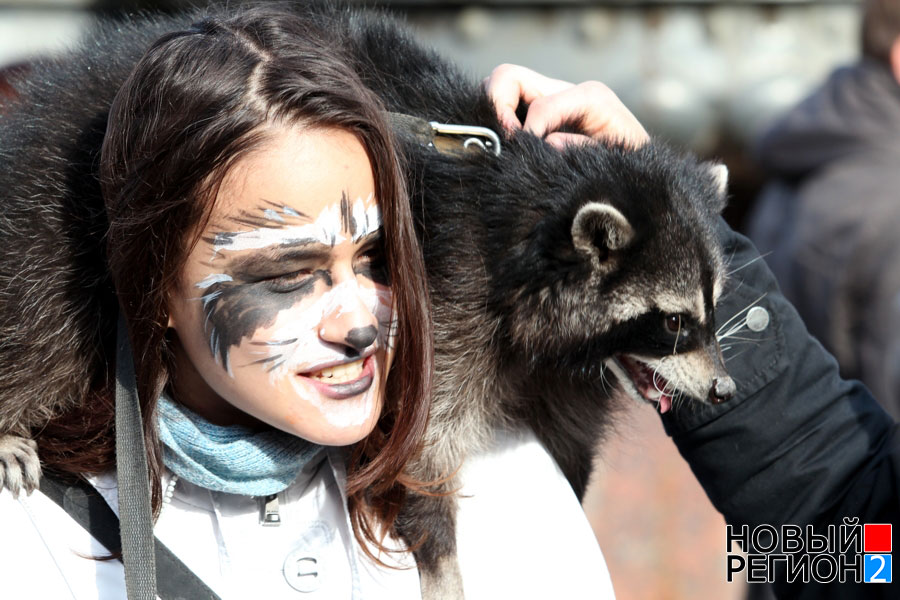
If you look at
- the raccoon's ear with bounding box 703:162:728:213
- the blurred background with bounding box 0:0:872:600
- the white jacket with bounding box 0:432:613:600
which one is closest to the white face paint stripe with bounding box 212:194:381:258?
the white jacket with bounding box 0:432:613:600

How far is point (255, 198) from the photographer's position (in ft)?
5.88

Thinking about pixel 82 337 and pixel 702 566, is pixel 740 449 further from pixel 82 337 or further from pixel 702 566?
pixel 702 566

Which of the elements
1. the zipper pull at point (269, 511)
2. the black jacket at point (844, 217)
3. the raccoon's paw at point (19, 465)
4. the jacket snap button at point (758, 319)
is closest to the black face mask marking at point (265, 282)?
the zipper pull at point (269, 511)

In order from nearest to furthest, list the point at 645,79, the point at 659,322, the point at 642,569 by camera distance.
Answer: the point at 659,322 → the point at 642,569 → the point at 645,79

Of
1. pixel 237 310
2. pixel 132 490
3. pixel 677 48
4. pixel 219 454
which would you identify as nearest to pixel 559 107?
pixel 237 310

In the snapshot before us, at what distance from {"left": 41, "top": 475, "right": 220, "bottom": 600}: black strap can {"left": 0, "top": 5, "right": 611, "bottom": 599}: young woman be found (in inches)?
0.6

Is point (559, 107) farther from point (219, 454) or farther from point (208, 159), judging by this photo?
point (219, 454)

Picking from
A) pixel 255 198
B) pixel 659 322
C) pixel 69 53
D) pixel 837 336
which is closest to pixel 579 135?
pixel 659 322

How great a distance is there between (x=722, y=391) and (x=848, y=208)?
191cm

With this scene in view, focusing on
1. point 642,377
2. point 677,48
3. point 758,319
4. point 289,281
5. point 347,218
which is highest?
point 347,218

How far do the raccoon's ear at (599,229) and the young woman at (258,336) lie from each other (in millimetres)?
793

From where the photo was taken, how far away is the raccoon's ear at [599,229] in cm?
260

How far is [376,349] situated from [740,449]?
843mm

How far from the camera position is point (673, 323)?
Answer: 2846 mm
